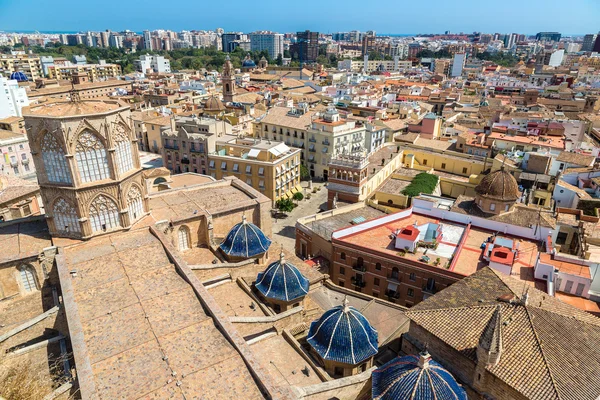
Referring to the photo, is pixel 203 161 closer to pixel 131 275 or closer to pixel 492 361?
pixel 131 275

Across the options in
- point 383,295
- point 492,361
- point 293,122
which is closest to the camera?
point 492,361

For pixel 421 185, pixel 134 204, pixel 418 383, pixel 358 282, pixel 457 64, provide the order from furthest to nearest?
pixel 457 64 → pixel 421 185 → pixel 358 282 → pixel 134 204 → pixel 418 383

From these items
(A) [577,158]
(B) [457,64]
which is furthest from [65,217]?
(B) [457,64]

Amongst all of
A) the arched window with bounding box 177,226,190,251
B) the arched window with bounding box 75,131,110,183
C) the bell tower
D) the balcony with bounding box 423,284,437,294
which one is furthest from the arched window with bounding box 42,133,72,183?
the bell tower

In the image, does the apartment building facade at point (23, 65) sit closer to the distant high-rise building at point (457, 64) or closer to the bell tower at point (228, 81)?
the bell tower at point (228, 81)

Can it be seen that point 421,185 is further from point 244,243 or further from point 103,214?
Result: point 103,214

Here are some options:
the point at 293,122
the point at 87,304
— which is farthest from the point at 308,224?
the point at 293,122

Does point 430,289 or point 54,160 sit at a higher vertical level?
point 54,160
